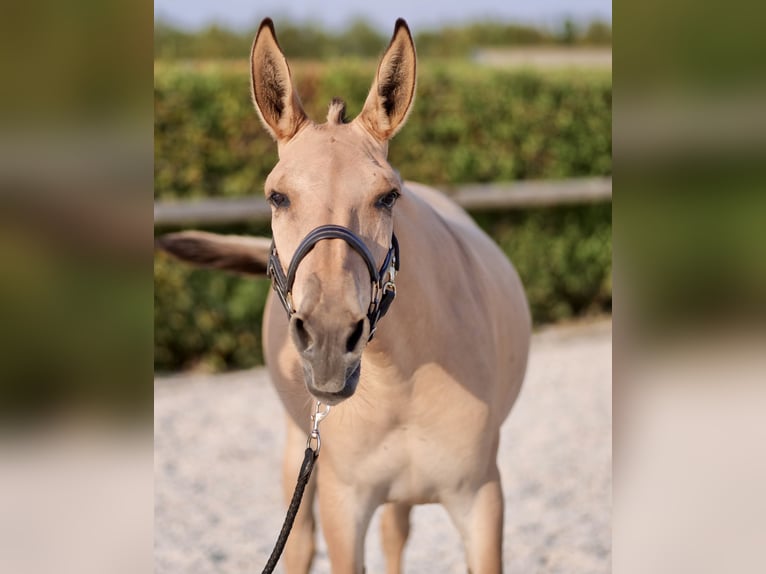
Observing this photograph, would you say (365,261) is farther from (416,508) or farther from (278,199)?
(416,508)

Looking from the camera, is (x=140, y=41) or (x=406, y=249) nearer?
(x=140, y=41)

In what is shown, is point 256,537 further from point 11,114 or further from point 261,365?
point 11,114

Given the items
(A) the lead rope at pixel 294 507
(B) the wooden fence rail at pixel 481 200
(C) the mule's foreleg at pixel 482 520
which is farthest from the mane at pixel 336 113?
(B) the wooden fence rail at pixel 481 200

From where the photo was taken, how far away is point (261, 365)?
7395 millimetres

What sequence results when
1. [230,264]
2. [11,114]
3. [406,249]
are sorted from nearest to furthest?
1. [11,114]
2. [406,249]
3. [230,264]

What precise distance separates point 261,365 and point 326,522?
4.84m

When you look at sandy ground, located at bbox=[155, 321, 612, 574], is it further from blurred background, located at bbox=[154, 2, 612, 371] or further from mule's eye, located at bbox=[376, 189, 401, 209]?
mule's eye, located at bbox=[376, 189, 401, 209]

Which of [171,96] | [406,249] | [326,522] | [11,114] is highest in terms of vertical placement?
[171,96]

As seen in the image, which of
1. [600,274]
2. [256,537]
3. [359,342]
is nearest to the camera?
[359,342]

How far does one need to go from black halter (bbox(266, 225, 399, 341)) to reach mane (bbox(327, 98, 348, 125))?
0.35 meters

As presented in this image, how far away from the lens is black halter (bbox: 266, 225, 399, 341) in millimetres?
1895

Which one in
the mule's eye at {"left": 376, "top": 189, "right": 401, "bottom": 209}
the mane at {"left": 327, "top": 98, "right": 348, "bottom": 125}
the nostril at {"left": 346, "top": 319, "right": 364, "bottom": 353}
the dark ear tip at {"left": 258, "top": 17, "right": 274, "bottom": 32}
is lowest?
the nostril at {"left": 346, "top": 319, "right": 364, "bottom": 353}

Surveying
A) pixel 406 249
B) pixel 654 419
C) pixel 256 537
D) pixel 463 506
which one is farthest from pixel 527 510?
pixel 654 419

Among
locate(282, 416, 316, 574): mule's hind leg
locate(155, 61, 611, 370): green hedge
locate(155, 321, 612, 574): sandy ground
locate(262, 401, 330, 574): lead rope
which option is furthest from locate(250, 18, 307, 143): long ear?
locate(155, 61, 611, 370): green hedge
